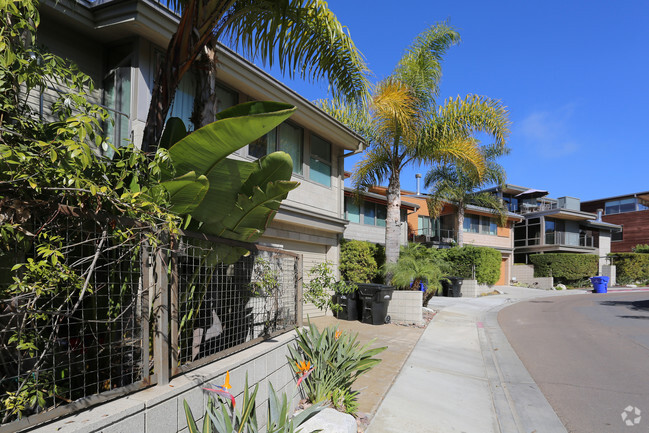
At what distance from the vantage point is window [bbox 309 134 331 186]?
12.2m

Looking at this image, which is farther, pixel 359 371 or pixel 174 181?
pixel 359 371

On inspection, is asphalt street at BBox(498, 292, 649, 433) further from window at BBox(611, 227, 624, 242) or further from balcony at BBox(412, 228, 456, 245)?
window at BBox(611, 227, 624, 242)

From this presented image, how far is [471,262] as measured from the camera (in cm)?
2562

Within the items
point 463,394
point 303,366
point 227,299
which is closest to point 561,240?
point 463,394

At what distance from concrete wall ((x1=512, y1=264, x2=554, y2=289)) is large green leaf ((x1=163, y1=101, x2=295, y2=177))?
37377 millimetres

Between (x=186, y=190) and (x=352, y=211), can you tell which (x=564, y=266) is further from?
(x=186, y=190)

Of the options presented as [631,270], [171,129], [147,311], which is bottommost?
[631,270]

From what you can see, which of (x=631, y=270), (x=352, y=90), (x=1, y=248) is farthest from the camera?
(x=631, y=270)

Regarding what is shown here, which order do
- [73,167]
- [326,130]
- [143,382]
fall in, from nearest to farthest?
[73,167] → [143,382] → [326,130]

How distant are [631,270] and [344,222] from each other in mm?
37318

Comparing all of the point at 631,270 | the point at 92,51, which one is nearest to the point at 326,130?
the point at 92,51

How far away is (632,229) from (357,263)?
45.4 meters

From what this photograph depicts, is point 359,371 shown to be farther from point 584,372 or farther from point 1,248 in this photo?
point 584,372

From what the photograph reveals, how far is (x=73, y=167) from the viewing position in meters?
2.24
